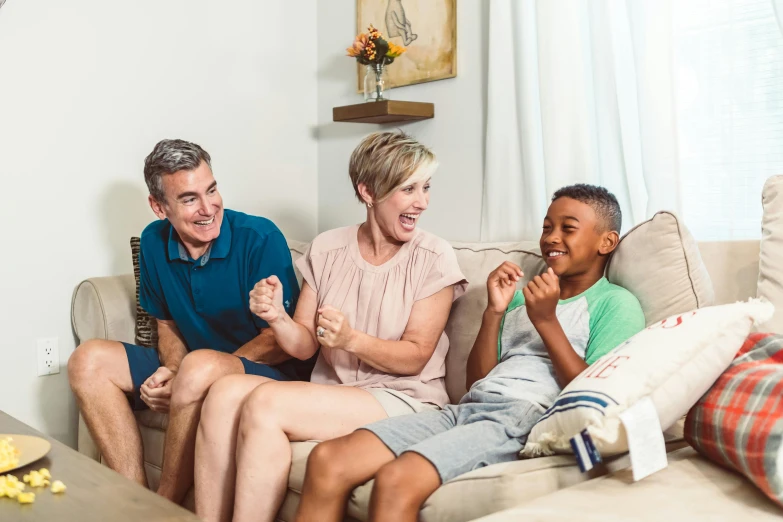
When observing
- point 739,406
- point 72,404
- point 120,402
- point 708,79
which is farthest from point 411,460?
point 72,404

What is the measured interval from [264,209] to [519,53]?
129cm

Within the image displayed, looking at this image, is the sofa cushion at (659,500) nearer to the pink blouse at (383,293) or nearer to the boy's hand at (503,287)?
the boy's hand at (503,287)

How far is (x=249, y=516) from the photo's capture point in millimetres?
1654

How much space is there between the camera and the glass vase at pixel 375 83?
2797mm

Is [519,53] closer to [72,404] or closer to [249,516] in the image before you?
[249,516]

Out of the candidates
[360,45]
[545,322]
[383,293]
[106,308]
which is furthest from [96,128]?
[545,322]

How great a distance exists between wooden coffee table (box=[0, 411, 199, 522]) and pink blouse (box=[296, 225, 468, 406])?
715 millimetres

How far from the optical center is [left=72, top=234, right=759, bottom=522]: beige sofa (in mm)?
1317

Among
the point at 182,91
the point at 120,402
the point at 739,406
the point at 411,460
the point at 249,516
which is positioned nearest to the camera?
the point at 739,406

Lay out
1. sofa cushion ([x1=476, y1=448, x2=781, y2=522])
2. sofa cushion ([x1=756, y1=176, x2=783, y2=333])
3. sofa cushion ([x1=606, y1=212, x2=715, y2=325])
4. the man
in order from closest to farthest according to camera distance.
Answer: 1. sofa cushion ([x1=476, y1=448, x2=781, y2=522])
2. sofa cushion ([x1=756, y1=176, x2=783, y2=333])
3. sofa cushion ([x1=606, y1=212, x2=715, y2=325])
4. the man

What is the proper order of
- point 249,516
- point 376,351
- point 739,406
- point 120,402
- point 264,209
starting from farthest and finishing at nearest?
point 264,209 < point 120,402 < point 376,351 < point 249,516 < point 739,406

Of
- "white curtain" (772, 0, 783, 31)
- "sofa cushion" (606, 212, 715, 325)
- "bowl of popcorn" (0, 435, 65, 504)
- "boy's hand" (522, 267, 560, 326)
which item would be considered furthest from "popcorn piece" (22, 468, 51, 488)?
"white curtain" (772, 0, 783, 31)

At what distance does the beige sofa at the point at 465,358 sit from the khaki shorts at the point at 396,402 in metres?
0.20

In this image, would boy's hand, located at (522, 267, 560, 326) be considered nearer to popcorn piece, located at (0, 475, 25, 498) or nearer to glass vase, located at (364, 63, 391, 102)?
popcorn piece, located at (0, 475, 25, 498)
